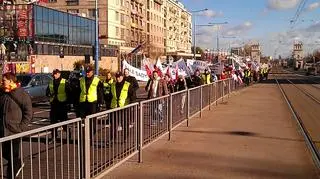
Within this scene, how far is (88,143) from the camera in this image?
6969 millimetres

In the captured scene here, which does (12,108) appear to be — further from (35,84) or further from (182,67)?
(182,67)

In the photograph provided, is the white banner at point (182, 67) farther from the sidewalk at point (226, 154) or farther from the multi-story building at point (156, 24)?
the multi-story building at point (156, 24)

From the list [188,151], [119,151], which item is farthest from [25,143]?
[188,151]

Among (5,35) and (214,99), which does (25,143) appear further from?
(5,35)

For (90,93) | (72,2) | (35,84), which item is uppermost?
(72,2)

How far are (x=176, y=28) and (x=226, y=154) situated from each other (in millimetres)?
141850

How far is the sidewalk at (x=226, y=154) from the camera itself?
8.80 metres

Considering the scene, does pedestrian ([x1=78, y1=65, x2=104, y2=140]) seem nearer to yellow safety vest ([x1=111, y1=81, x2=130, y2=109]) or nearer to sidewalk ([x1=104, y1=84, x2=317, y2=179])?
yellow safety vest ([x1=111, y1=81, x2=130, y2=109])

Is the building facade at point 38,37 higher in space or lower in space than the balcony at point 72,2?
lower

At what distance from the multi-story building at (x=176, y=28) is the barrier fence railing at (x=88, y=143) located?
122 metres

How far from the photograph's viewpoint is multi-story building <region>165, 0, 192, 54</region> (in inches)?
5512

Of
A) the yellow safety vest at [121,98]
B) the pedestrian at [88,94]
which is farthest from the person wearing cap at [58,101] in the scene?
the yellow safety vest at [121,98]

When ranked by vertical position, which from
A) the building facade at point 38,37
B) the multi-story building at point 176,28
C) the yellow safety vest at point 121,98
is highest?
the multi-story building at point 176,28

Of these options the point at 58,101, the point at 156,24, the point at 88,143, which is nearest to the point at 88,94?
the point at 58,101
